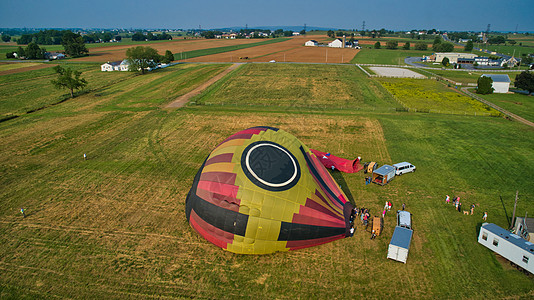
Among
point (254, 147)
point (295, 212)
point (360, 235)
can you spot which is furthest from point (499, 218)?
point (254, 147)

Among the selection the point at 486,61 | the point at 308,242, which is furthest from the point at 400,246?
the point at 486,61

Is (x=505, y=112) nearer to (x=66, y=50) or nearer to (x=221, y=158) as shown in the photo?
(x=221, y=158)

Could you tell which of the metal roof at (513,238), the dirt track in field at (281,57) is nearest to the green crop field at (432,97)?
the metal roof at (513,238)

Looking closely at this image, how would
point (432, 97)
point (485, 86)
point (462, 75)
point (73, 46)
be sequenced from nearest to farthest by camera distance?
point (432, 97), point (485, 86), point (462, 75), point (73, 46)

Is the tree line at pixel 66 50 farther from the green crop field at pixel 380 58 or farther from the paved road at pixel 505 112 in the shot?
the paved road at pixel 505 112

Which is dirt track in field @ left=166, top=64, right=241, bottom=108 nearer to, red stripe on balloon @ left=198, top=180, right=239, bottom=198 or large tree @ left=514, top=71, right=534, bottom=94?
red stripe on balloon @ left=198, top=180, right=239, bottom=198

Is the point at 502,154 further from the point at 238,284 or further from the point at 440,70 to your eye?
the point at 440,70
